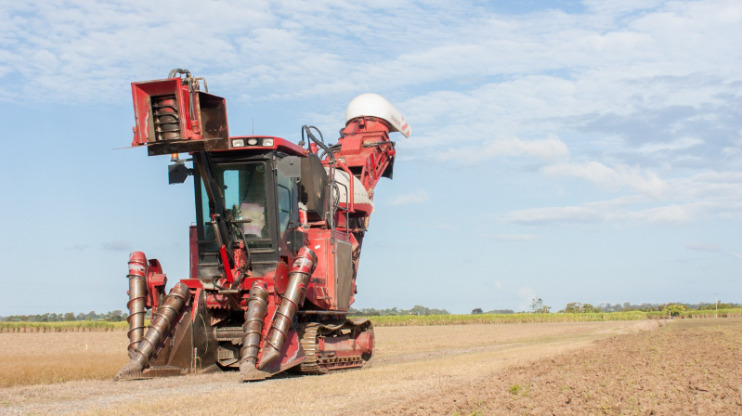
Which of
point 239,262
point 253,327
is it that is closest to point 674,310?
point 239,262

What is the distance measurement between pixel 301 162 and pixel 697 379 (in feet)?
21.9

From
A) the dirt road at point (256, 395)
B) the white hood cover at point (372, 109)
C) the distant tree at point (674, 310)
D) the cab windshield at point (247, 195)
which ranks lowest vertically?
the distant tree at point (674, 310)

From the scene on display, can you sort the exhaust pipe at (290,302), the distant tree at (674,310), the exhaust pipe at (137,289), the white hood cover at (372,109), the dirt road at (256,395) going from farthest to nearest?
1. the distant tree at (674,310)
2. the white hood cover at (372,109)
3. the exhaust pipe at (137,289)
4. the exhaust pipe at (290,302)
5. the dirt road at (256,395)

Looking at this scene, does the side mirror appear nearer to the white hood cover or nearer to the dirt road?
the dirt road

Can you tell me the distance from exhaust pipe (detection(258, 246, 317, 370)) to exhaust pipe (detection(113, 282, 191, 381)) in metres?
1.53

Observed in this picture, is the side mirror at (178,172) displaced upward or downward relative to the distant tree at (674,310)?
upward

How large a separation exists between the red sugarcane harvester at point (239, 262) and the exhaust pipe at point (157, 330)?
0.02m

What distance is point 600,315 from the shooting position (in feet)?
233

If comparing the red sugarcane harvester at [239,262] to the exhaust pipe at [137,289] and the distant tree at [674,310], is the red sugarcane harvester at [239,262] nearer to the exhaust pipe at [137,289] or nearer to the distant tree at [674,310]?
the exhaust pipe at [137,289]

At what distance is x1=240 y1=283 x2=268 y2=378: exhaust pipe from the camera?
10633 mm

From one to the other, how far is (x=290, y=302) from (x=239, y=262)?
1.26m

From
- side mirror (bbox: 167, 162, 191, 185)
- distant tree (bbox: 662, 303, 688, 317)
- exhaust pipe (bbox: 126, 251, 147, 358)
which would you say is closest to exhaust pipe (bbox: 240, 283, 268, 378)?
exhaust pipe (bbox: 126, 251, 147, 358)

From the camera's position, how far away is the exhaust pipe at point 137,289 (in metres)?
11.5

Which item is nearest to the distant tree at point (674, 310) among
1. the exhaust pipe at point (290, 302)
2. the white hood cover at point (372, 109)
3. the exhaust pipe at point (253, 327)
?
the white hood cover at point (372, 109)
